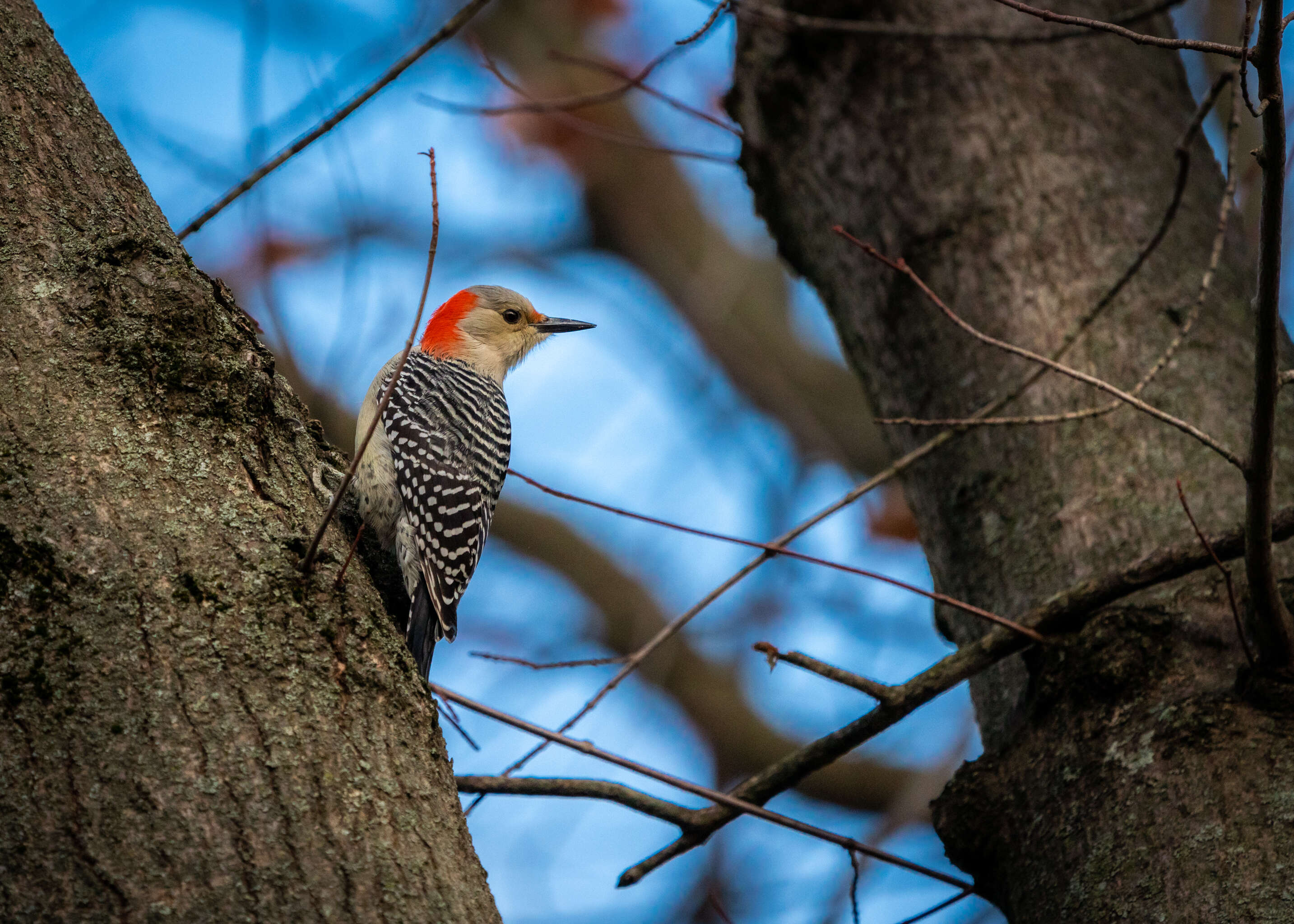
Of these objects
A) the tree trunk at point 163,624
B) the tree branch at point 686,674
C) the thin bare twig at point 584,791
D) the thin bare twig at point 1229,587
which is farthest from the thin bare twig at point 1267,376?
the tree branch at point 686,674

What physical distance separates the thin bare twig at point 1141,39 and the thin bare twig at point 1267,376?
54 millimetres

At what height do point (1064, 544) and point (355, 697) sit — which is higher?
point (1064, 544)

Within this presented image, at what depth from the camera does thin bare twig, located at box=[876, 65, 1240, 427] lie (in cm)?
289

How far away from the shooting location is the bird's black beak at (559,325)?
5.68m

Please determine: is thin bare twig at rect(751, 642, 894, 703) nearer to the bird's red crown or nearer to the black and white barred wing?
the black and white barred wing

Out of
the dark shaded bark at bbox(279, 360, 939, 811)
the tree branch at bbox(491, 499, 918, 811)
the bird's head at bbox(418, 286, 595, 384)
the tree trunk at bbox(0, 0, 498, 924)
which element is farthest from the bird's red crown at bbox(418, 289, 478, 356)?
the tree trunk at bbox(0, 0, 498, 924)

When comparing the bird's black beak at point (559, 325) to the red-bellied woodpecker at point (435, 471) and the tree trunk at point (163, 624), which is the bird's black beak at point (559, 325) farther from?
the tree trunk at point (163, 624)

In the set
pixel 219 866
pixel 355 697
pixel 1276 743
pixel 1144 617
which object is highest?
pixel 1144 617

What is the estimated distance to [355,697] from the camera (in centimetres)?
189

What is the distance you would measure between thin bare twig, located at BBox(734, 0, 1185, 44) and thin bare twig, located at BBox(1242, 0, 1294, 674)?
6.34 ft

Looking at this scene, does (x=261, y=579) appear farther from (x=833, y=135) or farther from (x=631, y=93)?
(x=631, y=93)

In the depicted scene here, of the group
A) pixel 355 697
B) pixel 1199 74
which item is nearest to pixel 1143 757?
pixel 355 697

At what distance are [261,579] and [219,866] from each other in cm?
55

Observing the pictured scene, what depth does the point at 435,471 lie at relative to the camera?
3.86m
